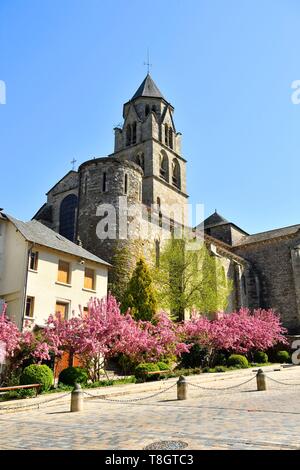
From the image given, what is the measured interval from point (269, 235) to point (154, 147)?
17.0 m

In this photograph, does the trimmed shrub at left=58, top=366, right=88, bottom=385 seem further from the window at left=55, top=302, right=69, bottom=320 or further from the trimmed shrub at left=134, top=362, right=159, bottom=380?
the window at left=55, top=302, right=69, bottom=320

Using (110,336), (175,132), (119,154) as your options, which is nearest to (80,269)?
(110,336)

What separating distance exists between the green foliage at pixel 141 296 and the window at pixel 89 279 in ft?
6.90

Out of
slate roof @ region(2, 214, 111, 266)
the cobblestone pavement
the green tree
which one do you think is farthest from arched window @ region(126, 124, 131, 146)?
the cobblestone pavement

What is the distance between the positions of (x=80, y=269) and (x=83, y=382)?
7824mm

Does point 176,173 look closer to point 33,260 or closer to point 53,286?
point 53,286

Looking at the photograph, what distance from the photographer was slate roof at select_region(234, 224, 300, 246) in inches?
1826

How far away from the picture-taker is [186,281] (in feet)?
95.0

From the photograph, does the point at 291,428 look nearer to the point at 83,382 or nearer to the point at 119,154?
the point at 83,382

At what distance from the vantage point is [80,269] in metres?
23.0

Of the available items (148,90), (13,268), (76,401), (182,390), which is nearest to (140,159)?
(148,90)

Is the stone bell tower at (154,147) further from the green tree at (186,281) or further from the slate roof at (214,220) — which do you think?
the green tree at (186,281)

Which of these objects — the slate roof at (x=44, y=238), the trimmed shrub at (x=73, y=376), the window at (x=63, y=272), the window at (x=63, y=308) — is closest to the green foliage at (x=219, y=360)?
the slate roof at (x=44, y=238)

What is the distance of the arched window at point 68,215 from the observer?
35.8 meters
